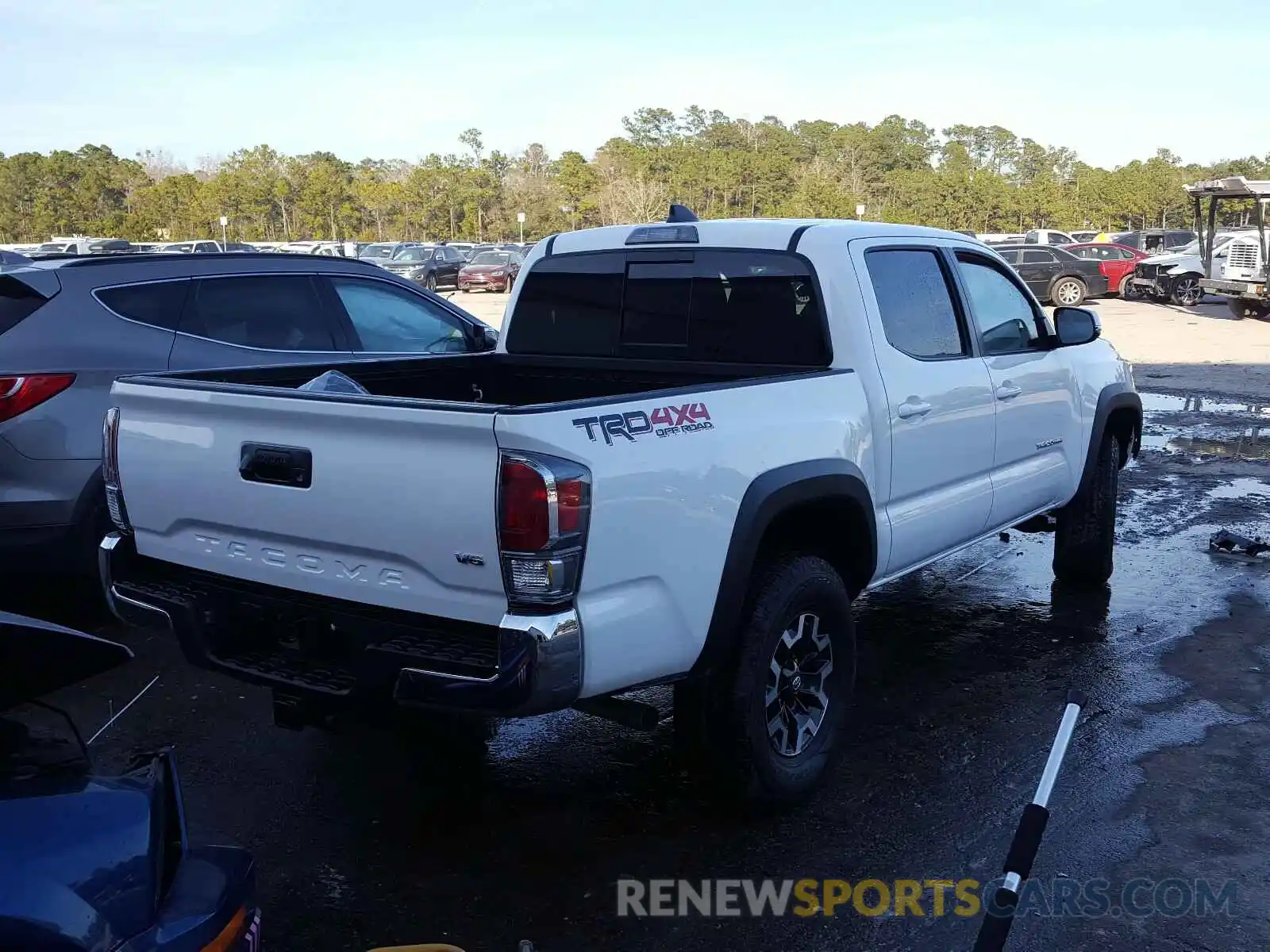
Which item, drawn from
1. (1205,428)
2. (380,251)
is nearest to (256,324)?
(1205,428)

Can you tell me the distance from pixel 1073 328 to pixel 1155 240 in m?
33.7

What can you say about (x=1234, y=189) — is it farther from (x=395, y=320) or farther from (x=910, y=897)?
(x=910, y=897)

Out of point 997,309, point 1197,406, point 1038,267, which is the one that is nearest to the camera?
point 997,309

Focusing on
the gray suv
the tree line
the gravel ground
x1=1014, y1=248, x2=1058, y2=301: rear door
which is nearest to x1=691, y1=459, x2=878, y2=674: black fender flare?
the gray suv

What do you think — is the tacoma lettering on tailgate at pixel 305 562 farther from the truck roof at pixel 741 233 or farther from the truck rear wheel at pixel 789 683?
the truck roof at pixel 741 233

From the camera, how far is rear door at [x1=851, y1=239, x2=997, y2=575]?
179 inches

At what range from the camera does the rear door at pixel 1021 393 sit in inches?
211

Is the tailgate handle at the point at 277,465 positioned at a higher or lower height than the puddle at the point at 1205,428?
higher

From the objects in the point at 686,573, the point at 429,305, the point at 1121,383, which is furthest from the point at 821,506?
the point at 429,305

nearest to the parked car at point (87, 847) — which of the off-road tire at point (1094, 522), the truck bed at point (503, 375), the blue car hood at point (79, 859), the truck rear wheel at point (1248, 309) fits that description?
the blue car hood at point (79, 859)

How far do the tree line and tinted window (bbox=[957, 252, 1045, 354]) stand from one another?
5687 cm

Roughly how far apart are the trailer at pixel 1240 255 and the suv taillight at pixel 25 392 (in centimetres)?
2220

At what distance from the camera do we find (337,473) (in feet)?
10.6

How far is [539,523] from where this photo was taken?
2.97m
